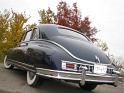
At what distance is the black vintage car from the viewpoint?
6016 millimetres

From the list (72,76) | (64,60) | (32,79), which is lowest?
(32,79)

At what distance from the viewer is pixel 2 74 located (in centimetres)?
852

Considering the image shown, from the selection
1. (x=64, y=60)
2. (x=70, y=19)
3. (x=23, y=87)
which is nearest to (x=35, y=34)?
(x=23, y=87)

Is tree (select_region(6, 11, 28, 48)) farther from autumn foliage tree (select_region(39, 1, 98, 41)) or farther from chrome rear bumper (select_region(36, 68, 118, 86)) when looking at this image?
chrome rear bumper (select_region(36, 68, 118, 86))

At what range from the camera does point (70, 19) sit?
26.9 meters

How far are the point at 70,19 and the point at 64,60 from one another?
829 inches

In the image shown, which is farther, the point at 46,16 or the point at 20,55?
the point at 46,16

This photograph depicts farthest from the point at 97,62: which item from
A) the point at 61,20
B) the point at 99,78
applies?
→ the point at 61,20

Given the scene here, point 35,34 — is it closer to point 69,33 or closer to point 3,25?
point 69,33

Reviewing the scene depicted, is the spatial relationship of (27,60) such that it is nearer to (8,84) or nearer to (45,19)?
(8,84)

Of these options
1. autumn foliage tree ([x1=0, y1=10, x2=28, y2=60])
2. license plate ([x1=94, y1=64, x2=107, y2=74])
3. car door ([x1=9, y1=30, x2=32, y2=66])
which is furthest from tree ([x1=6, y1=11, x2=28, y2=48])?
license plate ([x1=94, y1=64, x2=107, y2=74])

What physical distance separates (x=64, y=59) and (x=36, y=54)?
0.79 meters

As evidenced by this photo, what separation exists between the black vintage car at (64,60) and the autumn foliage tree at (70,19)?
18.9 meters

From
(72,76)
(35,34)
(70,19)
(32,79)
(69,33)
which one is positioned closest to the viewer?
(72,76)
